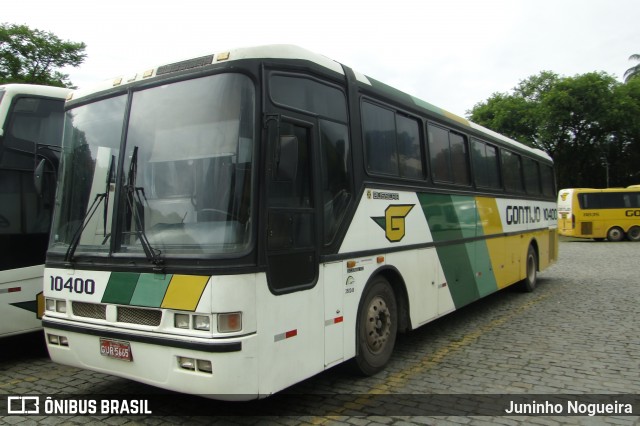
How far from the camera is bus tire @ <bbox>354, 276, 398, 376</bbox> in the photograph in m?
5.20

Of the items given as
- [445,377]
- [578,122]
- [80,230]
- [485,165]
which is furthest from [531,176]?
[578,122]

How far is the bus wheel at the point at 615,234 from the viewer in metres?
28.5

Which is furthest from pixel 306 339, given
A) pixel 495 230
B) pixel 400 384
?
pixel 495 230

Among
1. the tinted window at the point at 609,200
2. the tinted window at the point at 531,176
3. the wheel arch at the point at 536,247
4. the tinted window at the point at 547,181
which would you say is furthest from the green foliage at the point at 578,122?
the wheel arch at the point at 536,247

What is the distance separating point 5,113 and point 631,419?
24.1 ft

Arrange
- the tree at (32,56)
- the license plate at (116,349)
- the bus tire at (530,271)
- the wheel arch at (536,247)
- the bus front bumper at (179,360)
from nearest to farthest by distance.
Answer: the bus front bumper at (179,360), the license plate at (116,349), the bus tire at (530,271), the wheel arch at (536,247), the tree at (32,56)

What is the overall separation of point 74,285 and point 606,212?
3009cm

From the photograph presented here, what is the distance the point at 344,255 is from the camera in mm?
4883

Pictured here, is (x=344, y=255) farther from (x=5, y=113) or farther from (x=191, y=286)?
(x=5, y=113)

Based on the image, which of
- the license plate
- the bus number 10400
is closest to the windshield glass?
the bus number 10400

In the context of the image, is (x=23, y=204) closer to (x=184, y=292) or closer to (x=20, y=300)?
(x=20, y=300)

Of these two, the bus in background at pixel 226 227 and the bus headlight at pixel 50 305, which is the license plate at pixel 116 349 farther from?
the bus headlight at pixel 50 305

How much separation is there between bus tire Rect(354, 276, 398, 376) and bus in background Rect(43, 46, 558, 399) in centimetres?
2

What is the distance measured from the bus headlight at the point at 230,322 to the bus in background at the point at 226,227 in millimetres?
15
